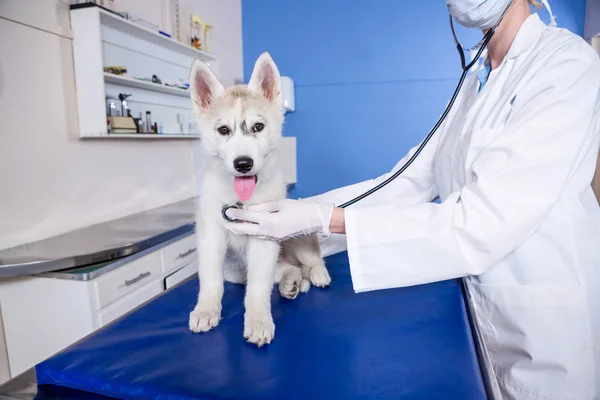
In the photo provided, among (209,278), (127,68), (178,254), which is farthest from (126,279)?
(127,68)

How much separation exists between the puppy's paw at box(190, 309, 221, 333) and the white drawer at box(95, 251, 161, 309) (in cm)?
96

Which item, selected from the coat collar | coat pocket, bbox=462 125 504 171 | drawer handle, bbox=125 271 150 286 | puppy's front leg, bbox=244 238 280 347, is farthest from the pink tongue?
drawer handle, bbox=125 271 150 286

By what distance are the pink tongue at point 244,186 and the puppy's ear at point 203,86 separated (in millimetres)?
264

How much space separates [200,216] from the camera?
3.89 feet

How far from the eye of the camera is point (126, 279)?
188cm

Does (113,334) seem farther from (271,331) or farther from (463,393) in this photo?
(463,393)

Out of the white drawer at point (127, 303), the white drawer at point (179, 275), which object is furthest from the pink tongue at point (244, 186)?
the white drawer at point (179, 275)

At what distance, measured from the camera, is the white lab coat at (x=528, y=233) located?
89 cm

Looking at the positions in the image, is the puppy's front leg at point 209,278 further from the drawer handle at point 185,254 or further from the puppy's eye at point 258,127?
the drawer handle at point 185,254

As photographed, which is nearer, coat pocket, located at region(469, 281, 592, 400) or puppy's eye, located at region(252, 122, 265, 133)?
coat pocket, located at region(469, 281, 592, 400)

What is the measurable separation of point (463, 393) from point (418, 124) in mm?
3200

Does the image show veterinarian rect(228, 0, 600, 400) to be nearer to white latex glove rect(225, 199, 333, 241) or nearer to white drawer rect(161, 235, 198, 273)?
white latex glove rect(225, 199, 333, 241)

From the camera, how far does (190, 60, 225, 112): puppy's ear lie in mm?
1100

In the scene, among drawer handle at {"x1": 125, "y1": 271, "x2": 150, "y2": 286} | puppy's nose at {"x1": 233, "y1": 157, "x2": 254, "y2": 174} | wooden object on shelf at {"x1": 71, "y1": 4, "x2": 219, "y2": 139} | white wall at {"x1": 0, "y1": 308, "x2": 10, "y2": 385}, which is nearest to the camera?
puppy's nose at {"x1": 233, "y1": 157, "x2": 254, "y2": 174}
